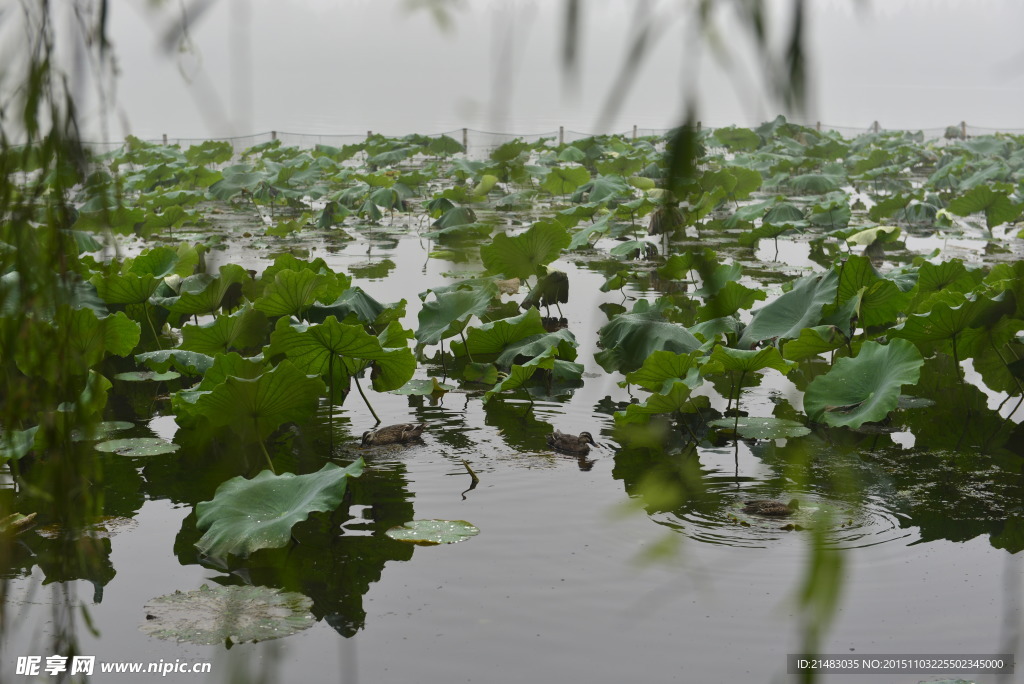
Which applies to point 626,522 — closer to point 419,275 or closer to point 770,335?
point 770,335

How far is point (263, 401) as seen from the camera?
2.56 meters

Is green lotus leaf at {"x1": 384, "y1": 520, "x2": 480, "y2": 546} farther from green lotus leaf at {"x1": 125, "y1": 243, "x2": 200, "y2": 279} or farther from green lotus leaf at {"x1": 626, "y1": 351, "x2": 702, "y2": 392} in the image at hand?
green lotus leaf at {"x1": 125, "y1": 243, "x2": 200, "y2": 279}

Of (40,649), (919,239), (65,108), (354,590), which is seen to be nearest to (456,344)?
(354,590)

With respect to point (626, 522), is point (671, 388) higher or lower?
higher

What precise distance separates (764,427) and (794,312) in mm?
725

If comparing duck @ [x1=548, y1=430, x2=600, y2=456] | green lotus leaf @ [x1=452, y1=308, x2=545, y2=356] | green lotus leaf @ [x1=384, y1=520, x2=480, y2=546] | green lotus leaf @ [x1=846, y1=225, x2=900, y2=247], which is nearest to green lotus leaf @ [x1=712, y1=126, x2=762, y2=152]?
green lotus leaf @ [x1=846, y1=225, x2=900, y2=247]

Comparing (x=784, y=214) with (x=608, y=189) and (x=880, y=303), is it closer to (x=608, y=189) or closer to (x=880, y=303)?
(x=608, y=189)

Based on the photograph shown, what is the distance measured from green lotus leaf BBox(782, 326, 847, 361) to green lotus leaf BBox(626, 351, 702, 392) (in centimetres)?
35

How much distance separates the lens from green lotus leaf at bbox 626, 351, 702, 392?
288cm

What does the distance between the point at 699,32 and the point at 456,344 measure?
3.35 metres

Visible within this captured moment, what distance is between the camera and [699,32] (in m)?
0.49

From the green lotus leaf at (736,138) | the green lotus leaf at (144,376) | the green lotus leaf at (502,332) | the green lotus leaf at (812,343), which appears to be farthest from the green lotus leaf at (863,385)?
the green lotus leaf at (736,138)

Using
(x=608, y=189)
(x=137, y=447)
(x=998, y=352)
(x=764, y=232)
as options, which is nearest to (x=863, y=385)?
(x=998, y=352)

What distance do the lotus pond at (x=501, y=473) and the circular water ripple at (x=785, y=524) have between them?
10 millimetres
